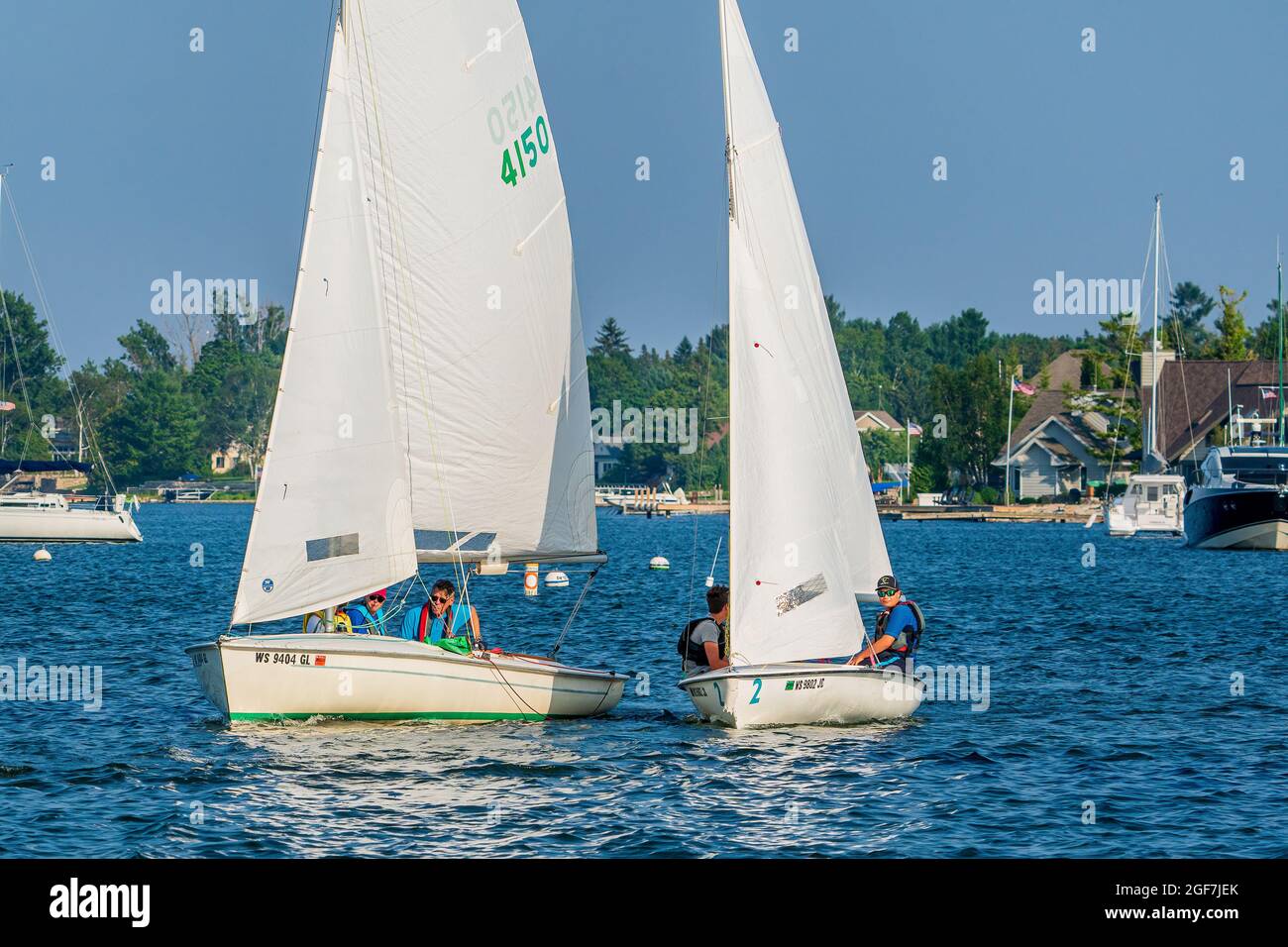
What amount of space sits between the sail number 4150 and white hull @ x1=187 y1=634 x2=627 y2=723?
6.66 metres

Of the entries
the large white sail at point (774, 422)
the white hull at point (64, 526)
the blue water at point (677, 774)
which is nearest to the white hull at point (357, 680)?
the blue water at point (677, 774)

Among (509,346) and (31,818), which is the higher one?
(509,346)

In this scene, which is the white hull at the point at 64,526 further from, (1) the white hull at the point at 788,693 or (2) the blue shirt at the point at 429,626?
(1) the white hull at the point at 788,693

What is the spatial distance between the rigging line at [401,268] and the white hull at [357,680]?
1.02m

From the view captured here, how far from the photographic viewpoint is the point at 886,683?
20.8 m

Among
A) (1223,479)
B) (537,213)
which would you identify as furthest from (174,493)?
(537,213)

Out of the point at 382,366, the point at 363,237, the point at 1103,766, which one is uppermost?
the point at 363,237

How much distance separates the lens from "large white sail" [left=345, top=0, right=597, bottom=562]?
21359mm

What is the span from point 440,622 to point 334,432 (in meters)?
2.83

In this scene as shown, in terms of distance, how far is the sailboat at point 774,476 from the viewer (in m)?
19.8

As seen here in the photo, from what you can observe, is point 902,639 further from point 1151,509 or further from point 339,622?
point 1151,509

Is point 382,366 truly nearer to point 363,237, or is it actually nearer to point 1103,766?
point 363,237

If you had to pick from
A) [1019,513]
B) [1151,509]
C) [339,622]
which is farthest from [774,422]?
[1019,513]

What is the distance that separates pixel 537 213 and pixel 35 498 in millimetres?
69892
